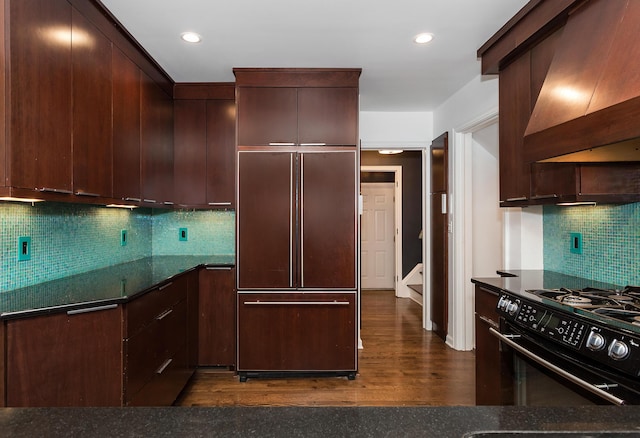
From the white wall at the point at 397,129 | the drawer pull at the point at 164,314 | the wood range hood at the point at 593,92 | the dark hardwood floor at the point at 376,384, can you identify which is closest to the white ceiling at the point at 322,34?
the wood range hood at the point at 593,92

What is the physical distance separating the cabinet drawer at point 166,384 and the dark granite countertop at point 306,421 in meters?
1.48

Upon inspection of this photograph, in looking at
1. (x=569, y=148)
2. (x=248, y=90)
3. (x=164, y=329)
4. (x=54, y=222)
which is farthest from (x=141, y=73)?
(x=569, y=148)

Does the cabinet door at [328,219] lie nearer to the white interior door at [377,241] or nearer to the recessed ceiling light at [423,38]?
the recessed ceiling light at [423,38]

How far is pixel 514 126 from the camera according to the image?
2455mm

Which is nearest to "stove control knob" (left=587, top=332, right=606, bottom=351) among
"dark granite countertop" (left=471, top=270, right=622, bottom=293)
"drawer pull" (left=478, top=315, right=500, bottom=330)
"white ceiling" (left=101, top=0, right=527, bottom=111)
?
"dark granite countertop" (left=471, top=270, right=622, bottom=293)

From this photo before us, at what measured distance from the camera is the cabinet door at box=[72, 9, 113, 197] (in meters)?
1.98

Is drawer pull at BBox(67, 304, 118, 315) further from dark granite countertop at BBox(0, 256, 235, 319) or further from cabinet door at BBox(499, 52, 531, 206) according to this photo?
cabinet door at BBox(499, 52, 531, 206)

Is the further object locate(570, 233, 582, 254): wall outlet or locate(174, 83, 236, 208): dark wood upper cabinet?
locate(174, 83, 236, 208): dark wood upper cabinet

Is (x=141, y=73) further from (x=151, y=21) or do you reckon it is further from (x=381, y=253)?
(x=381, y=253)

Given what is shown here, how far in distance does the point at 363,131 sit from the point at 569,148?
2.79 m

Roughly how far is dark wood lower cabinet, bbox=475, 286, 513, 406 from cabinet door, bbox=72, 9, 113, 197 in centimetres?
232

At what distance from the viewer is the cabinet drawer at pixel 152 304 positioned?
1.98m

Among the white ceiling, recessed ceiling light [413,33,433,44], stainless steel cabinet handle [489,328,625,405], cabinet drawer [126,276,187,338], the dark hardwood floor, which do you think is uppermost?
the white ceiling

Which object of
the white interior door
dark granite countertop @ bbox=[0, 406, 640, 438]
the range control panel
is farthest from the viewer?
the white interior door
